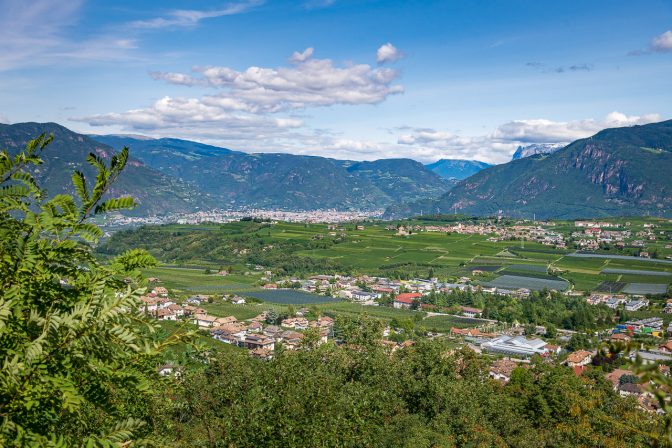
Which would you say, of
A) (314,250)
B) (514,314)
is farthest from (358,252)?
(514,314)

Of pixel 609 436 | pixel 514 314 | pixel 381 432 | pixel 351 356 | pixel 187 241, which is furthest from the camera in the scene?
pixel 187 241

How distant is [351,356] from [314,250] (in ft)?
252

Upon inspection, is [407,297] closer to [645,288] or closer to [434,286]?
[434,286]

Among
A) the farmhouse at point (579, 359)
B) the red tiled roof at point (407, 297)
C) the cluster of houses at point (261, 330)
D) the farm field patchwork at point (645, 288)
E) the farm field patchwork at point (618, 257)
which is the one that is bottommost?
the cluster of houses at point (261, 330)

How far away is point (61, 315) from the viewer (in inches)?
105

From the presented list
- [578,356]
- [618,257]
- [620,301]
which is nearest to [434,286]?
[620,301]

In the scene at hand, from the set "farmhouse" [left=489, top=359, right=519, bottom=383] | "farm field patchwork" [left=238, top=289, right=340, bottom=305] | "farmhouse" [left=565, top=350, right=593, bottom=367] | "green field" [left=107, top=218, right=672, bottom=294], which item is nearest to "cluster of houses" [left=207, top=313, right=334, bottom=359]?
"farm field patchwork" [left=238, top=289, right=340, bottom=305]

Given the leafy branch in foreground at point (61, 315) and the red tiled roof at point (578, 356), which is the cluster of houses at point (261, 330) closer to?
the red tiled roof at point (578, 356)

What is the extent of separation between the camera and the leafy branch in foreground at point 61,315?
2463 mm

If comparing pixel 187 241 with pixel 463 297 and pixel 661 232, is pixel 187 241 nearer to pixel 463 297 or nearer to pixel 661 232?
pixel 463 297

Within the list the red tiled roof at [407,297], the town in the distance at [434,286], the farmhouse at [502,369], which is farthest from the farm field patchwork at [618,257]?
the farmhouse at [502,369]

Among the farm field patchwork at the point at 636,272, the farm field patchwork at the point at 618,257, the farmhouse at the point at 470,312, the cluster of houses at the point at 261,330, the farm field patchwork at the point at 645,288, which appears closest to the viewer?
the cluster of houses at the point at 261,330

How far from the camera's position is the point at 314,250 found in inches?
3851

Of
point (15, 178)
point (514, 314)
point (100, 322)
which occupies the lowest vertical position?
point (514, 314)
